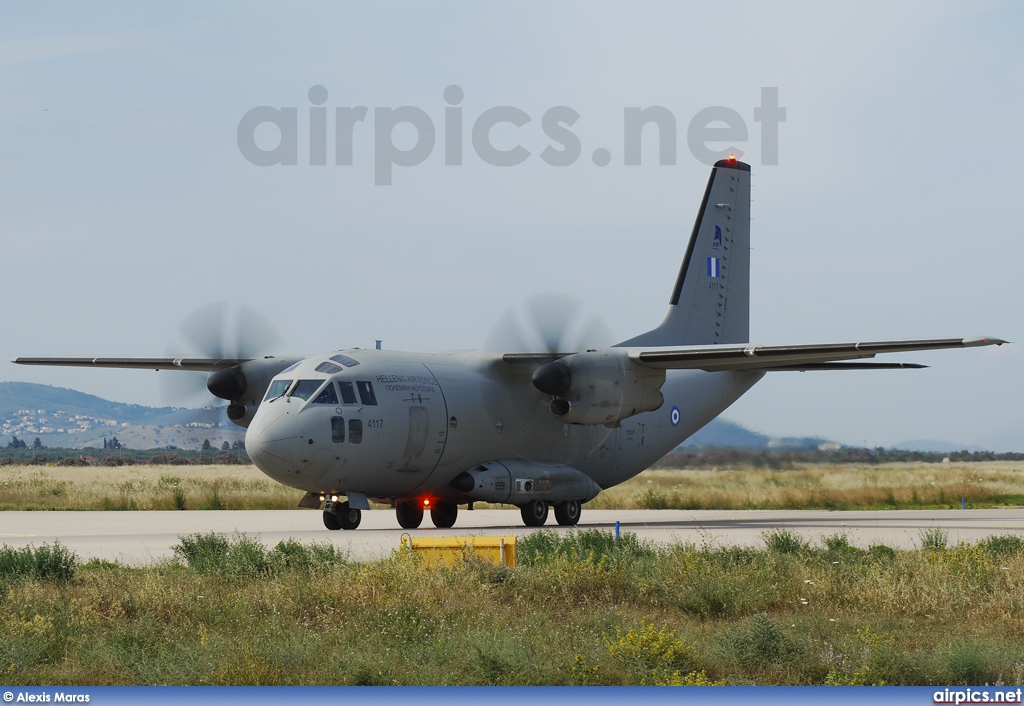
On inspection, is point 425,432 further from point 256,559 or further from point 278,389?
point 256,559

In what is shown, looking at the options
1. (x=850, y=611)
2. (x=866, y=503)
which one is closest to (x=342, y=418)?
(x=850, y=611)

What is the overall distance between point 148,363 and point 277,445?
9.66 m

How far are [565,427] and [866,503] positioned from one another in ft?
54.5

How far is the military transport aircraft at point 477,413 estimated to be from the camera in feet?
73.2

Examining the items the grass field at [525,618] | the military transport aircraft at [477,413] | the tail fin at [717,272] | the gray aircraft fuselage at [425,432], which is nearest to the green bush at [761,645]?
the grass field at [525,618]

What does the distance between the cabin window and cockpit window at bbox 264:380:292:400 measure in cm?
137

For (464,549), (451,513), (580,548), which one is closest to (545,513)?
(451,513)

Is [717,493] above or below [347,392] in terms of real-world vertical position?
below

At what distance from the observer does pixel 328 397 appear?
880 inches

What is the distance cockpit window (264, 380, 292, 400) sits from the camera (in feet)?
74.3

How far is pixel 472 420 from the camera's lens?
81.8ft

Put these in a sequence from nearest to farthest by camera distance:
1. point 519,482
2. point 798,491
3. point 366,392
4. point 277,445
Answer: point 277,445
point 366,392
point 519,482
point 798,491

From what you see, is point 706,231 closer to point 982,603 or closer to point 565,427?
point 565,427

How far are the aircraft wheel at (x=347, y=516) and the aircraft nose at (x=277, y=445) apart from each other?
248 centimetres
